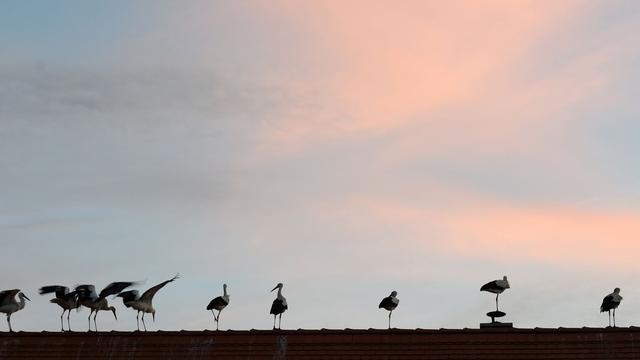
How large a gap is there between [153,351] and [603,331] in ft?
46.3

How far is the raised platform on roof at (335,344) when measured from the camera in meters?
40.2

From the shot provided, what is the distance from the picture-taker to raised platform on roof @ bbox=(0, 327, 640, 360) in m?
40.2

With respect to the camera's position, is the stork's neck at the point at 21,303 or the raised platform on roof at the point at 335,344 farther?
the stork's neck at the point at 21,303

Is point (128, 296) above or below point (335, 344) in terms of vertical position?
above

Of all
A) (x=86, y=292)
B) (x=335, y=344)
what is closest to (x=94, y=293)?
(x=86, y=292)

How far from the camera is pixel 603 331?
40.2m

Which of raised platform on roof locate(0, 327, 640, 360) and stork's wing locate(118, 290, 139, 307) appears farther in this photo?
stork's wing locate(118, 290, 139, 307)

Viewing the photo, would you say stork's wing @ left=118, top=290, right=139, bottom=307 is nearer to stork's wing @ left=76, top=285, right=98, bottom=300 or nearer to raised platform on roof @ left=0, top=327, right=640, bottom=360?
stork's wing @ left=76, top=285, right=98, bottom=300

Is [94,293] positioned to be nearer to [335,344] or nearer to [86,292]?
[86,292]

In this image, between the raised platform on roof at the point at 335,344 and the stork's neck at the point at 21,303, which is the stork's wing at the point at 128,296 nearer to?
the stork's neck at the point at 21,303

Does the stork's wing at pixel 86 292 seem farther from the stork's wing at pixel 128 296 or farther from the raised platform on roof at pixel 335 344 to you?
the raised platform on roof at pixel 335 344

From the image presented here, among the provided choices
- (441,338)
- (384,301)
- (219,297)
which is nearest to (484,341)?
(441,338)

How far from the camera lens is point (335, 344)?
41375 mm

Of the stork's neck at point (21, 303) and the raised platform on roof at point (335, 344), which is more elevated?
the stork's neck at point (21, 303)
